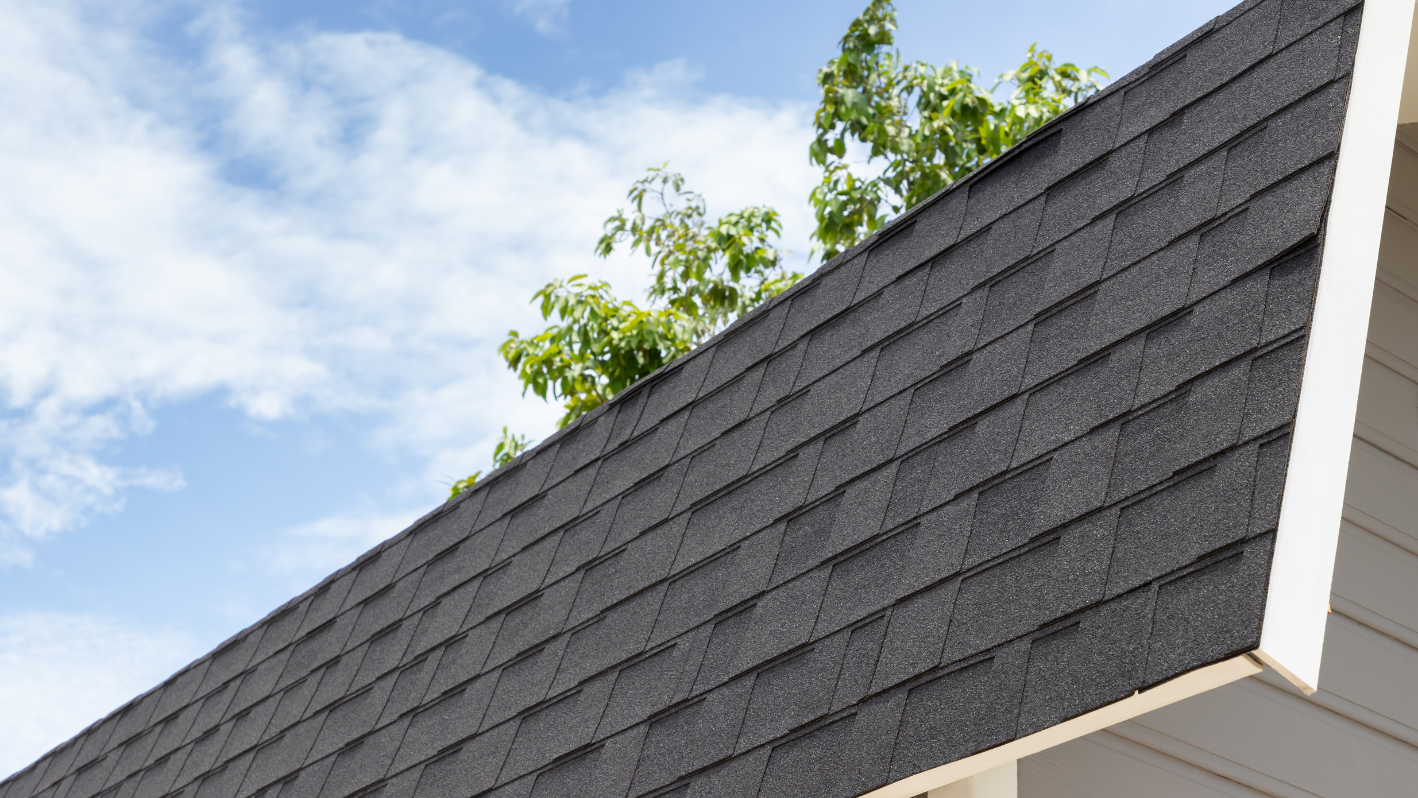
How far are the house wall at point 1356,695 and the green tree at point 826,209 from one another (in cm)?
872

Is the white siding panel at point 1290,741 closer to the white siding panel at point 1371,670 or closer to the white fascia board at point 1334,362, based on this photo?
the white siding panel at point 1371,670

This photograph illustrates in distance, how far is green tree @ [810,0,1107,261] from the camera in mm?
13180

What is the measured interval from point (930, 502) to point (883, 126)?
38.4 feet

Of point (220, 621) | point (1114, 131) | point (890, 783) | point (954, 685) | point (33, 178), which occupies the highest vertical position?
point (33, 178)

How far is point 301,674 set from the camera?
4.93 meters

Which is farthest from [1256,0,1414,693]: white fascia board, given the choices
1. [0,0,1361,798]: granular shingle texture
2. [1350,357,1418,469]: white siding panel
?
[1350,357,1418,469]: white siding panel

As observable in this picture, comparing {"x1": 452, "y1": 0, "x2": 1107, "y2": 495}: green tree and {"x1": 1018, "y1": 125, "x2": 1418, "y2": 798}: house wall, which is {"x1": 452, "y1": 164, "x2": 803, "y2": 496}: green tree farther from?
{"x1": 1018, "y1": 125, "x2": 1418, "y2": 798}: house wall

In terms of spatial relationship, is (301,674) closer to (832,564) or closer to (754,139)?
(832,564)

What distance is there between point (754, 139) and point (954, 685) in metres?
27.7

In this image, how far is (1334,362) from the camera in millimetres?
1956

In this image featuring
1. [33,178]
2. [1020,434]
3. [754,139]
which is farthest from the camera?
[33,178]

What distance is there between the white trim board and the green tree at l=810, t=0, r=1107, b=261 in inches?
449

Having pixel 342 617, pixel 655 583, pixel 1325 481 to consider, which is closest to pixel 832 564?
pixel 655 583

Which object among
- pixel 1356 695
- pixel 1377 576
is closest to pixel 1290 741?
pixel 1356 695
